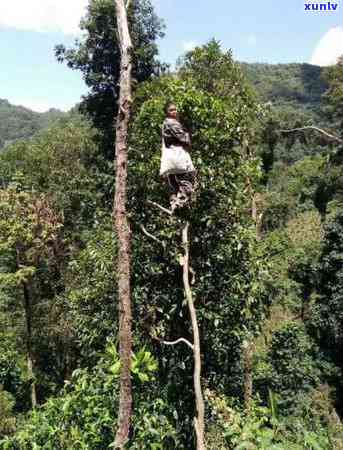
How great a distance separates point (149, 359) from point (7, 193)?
400 inches

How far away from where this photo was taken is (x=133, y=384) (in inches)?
186

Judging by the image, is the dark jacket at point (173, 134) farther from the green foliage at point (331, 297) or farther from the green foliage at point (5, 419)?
the green foliage at point (331, 297)

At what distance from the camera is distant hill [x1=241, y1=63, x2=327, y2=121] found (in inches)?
3162

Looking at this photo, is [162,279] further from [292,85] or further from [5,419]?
[292,85]

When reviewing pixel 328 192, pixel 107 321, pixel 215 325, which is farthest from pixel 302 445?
pixel 328 192

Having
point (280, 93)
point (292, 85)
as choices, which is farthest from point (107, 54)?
point (292, 85)

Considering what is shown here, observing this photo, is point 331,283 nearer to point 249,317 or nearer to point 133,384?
point 249,317

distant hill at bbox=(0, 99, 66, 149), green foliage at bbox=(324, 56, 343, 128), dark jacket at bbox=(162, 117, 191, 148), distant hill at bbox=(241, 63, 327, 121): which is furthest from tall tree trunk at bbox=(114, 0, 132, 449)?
distant hill at bbox=(0, 99, 66, 149)

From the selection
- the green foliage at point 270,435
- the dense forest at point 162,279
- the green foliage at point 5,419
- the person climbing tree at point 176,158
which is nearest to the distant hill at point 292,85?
the dense forest at point 162,279

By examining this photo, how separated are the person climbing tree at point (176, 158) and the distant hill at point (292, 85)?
73.0 m

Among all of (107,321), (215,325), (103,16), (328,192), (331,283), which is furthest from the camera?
(328,192)

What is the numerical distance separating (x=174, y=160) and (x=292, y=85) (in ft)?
299

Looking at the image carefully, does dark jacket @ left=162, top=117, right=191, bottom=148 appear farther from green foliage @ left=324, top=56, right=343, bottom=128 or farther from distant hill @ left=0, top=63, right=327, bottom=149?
distant hill @ left=0, top=63, right=327, bottom=149

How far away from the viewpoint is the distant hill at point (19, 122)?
110 metres
